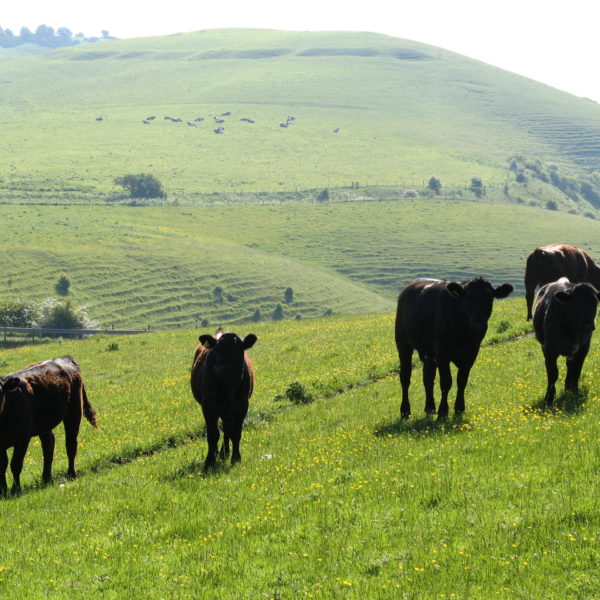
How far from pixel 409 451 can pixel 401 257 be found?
158048mm

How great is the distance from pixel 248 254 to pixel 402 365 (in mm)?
145828

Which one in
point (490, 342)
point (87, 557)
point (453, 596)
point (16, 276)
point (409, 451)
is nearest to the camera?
point (453, 596)

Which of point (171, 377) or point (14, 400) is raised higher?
point (14, 400)

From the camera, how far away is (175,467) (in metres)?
15.0

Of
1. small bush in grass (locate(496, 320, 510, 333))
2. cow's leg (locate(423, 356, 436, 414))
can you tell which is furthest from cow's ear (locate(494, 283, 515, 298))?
small bush in grass (locate(496, 320, 510, 333))

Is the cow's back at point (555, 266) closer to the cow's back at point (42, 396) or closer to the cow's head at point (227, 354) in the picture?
the cow's head at point (227, 354)

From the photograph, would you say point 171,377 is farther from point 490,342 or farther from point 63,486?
point 63,486

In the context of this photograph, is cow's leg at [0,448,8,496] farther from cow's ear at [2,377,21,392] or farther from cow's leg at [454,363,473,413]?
cow's leg at [454,363,473,413]

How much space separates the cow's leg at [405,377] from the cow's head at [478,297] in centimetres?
228

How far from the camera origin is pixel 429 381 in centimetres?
1680

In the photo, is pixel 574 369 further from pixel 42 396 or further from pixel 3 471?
pixel 3 471

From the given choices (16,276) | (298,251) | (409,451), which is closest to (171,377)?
(409,451)

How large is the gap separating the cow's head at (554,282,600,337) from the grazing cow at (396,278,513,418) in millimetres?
1196

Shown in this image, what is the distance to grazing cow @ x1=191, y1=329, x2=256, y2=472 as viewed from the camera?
14.5 metres
